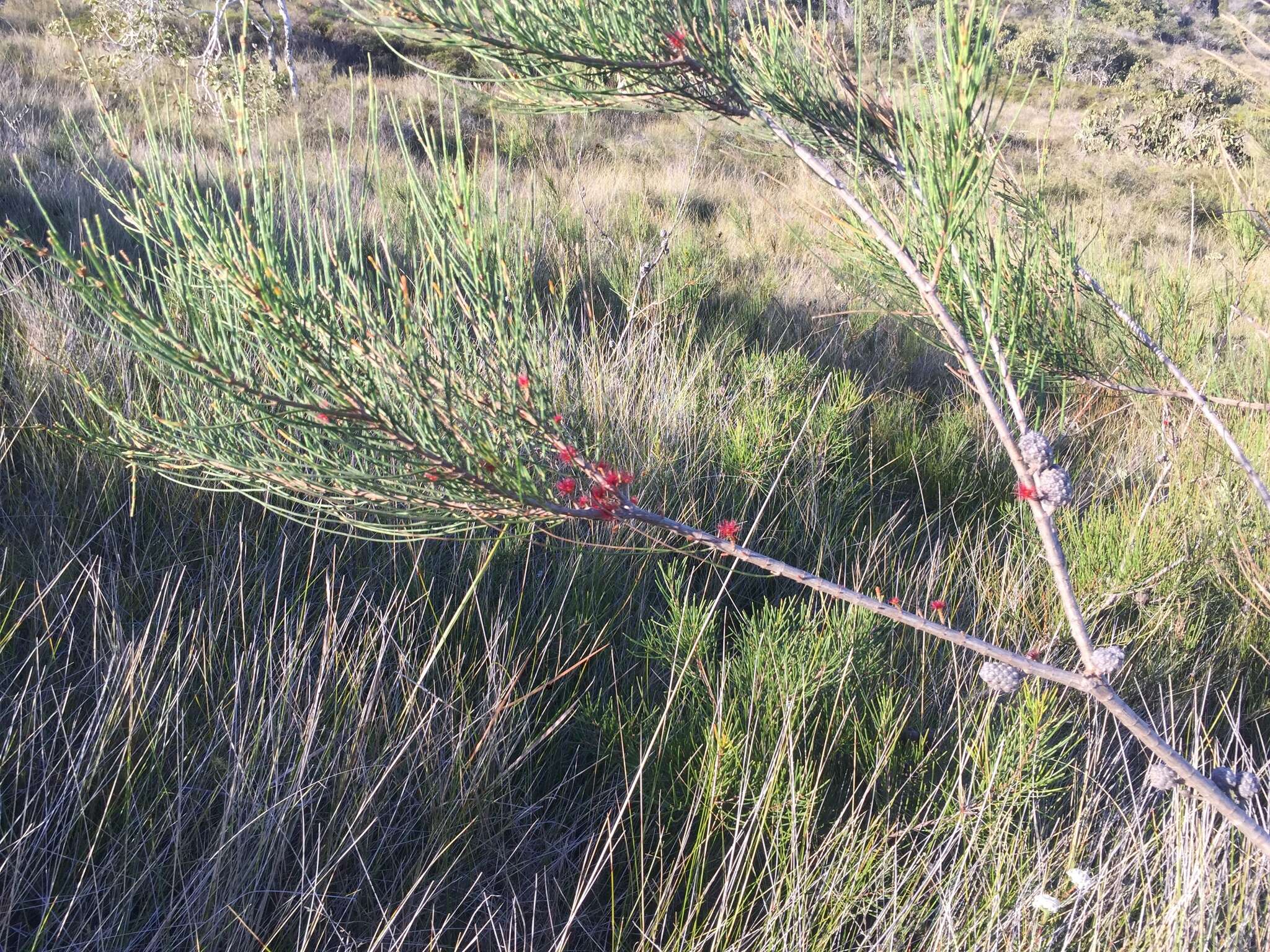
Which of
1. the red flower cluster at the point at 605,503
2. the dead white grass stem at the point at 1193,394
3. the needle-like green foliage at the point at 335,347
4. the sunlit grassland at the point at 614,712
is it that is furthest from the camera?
the dead white grass stem at the point at 1193,394

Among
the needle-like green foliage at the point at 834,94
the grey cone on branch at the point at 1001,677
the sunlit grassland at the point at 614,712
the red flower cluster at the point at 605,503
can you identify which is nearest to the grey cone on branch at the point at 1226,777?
the sunlit grassland at the point at 614,712

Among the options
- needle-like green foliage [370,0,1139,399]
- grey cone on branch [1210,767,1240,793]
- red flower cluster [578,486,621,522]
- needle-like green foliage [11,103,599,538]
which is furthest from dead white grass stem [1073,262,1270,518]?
needle-like green foliage [11,103,599,538]

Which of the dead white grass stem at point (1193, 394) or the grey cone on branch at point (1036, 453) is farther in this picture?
the dead white grass stem at point (1193, 394)

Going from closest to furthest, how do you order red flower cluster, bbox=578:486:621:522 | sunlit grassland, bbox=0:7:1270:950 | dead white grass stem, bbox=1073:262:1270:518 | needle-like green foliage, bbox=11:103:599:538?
needle-like green foliage, bbox=11:103:599:538
red flower cluster, bbox=578:486:621:522
sunlit grassland, bbox=0:7:1270:950
dead white grass stem, bbox=1073:262:1270:518

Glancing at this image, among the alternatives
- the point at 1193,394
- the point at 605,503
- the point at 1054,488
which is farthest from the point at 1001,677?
the point at 1193,394

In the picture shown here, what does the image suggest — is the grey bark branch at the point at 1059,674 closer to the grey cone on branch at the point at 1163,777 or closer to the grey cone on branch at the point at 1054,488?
the grey cone on branch at the point at 1163,777

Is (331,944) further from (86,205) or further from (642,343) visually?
(86,205)

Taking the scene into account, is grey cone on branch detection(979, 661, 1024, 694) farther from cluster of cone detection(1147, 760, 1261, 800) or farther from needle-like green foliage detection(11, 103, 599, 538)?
needle-like green foliage detection(11, 103, 599, 538)

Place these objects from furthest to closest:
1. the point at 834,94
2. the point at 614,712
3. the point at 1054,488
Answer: the point at 614,712 < the point at 834,94 < the point at 1054,488

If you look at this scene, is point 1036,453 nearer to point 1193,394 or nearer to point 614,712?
point 1193,394

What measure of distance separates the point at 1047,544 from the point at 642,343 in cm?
231

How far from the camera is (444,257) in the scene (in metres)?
1.02

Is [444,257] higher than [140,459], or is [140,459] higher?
[444,257]

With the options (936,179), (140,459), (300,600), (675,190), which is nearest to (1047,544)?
(936,179)
